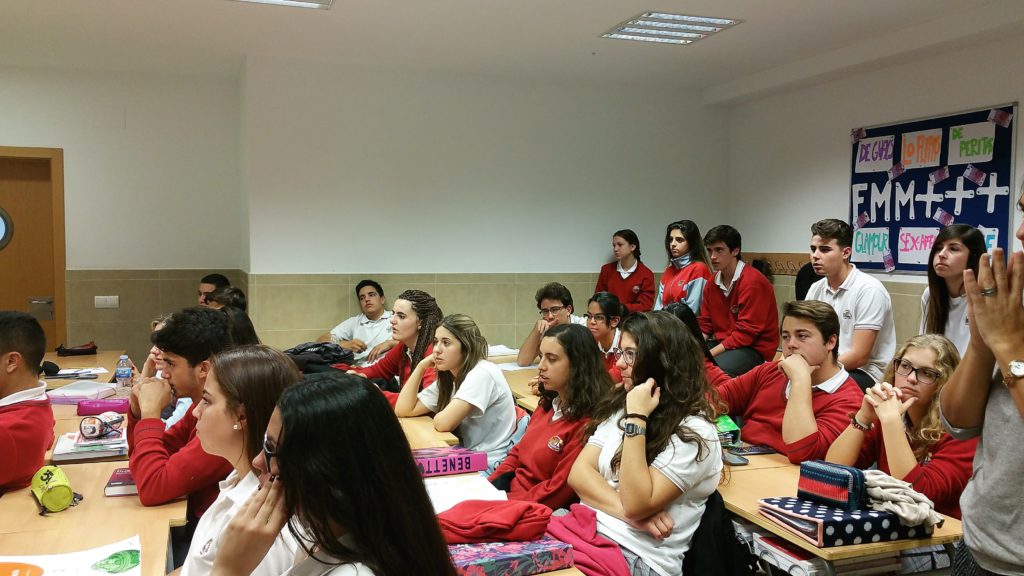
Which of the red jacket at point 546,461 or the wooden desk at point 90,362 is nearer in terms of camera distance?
the red jacket at point 546,461

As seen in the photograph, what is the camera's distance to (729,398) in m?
3.71

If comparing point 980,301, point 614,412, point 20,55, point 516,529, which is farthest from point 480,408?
point 20,55

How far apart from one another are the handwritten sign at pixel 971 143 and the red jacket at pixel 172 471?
4.82 meters

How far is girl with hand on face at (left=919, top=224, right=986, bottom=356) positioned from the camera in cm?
384

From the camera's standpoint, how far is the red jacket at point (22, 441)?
8.27 feet

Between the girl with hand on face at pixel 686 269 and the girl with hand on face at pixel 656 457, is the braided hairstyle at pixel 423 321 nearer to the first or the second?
the girl with hand on face at pixel 656 457

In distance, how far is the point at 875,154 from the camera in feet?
18.9

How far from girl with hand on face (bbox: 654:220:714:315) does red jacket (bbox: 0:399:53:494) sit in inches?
165

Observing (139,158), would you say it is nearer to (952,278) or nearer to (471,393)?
(471,393)

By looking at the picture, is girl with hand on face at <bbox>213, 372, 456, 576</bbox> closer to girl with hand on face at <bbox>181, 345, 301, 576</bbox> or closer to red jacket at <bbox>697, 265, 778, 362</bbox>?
girl with hand on face at <bbox>181, 345, 301, 576</bbox>

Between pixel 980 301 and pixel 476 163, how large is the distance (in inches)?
216

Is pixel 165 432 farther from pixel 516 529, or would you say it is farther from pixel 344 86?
pixel 344 86

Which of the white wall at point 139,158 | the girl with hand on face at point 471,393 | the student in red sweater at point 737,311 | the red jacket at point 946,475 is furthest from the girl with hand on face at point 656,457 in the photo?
the white wall at point 139,158

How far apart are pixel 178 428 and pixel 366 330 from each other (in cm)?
348
